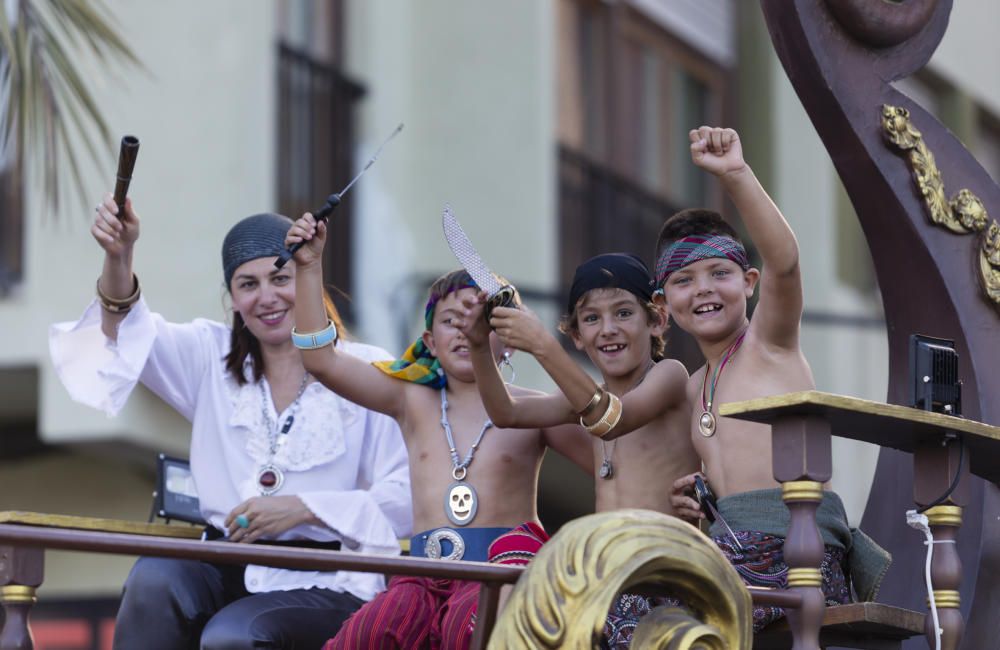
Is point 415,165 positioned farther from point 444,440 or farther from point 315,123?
point 444,440

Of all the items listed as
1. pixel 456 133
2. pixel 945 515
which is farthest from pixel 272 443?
pixel 456 133

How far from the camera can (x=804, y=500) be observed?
14.1ft

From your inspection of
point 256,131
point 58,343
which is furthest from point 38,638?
point 58,343

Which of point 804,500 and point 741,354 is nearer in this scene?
point 804,500

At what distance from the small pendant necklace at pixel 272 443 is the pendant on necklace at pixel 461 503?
0.58m

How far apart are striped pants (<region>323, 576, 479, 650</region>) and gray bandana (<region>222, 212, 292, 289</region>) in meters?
1.22

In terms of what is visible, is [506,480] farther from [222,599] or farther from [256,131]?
[256,131]

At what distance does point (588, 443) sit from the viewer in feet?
18.7

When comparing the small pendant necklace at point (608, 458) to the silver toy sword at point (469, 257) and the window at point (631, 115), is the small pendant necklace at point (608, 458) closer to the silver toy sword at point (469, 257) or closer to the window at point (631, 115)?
the silver toy sword at point (469, 257)

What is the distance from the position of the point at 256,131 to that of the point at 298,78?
4.68 ft

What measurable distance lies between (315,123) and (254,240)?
6216 mm

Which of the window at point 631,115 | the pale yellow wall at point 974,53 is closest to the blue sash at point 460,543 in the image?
the window at point 631,115

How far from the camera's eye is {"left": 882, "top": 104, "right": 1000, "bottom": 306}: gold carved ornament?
17.7 ft

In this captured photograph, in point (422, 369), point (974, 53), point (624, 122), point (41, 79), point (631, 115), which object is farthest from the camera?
point (974, 53)
